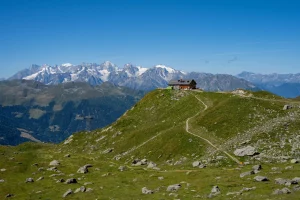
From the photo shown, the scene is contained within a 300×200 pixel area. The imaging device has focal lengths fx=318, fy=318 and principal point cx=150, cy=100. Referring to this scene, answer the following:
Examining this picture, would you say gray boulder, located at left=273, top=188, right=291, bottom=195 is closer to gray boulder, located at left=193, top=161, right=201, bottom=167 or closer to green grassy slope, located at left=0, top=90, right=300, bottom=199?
green grassy slope, located at left=0, top=90, right=300, bottom=199

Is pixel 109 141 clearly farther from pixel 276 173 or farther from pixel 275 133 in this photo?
pixel 276 173

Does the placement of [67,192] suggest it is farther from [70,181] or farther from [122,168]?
[122,168]

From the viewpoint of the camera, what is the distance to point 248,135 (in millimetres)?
89312

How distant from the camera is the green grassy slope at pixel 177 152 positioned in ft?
195

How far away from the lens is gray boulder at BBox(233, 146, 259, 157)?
77.1m

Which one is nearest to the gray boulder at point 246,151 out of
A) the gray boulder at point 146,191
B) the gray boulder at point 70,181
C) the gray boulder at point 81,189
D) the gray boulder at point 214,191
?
the gray boulder at point 214,191

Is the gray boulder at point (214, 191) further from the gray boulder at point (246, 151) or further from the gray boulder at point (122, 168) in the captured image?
the gray boulder at point (122, 168)

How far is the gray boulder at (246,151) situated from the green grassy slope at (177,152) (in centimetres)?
215

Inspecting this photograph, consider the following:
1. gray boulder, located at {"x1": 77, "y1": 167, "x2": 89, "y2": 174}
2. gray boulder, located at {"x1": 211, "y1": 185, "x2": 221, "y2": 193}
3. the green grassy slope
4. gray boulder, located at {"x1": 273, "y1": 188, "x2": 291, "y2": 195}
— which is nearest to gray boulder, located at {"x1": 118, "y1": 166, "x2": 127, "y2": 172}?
the green grassy slope

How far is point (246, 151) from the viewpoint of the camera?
257ft

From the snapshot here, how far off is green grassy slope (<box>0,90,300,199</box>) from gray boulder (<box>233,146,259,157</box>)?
7.07 feet

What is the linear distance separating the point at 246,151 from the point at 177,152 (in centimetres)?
2145

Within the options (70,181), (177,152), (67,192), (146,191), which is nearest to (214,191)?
(146,191)

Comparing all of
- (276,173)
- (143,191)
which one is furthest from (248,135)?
(143,191)
